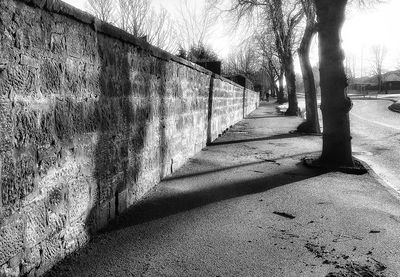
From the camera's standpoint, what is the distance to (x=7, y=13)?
1.81 metres

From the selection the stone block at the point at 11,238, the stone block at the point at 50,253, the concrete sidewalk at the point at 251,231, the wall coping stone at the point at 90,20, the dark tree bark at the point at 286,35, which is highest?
the dark tree bark at the point at 286,35

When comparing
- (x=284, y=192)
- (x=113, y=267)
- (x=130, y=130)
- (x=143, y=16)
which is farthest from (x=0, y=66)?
(x=143, y=16)

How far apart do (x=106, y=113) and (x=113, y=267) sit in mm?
1264

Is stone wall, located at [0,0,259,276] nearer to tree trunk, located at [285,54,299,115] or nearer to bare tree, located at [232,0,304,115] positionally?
bare tree, located at [232,0,304,115]

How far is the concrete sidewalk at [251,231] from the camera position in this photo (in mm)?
2389

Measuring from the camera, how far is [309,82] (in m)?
13.8

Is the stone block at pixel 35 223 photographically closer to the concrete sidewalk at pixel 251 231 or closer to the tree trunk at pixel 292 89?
the concrete sidewalk at pixel 251 231

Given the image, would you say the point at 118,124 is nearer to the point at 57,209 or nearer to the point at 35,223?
the point at 57,209

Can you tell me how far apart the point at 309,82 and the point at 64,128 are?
12731 mm

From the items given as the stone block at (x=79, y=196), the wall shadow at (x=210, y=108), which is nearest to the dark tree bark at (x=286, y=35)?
the wall shadow at (x=210, y=108)

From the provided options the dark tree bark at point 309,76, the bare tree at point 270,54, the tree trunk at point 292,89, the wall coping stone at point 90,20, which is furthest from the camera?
the tree trunk at point 292,89

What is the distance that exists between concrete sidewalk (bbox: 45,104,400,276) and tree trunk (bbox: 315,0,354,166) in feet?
3.34

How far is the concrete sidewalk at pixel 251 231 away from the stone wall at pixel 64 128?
239mm

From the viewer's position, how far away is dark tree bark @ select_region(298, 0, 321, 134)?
12.8 metres
